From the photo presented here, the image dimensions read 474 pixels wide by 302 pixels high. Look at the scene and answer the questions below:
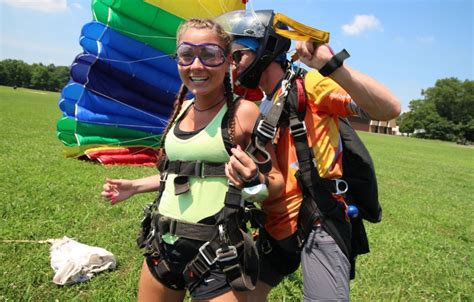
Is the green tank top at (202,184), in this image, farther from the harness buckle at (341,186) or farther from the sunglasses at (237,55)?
the harness buckle at (341,186)

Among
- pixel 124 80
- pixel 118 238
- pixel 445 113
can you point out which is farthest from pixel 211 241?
pixel 445 113

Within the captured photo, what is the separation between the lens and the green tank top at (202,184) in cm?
202

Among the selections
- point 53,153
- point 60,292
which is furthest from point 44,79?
point 60,292

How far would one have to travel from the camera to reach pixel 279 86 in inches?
92.7

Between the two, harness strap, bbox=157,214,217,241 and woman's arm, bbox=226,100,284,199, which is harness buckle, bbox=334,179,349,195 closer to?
woman's arm, bbox=226,100,284,199

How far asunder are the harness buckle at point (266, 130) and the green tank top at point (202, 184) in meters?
0.22

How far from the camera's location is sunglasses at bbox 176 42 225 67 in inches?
82.0

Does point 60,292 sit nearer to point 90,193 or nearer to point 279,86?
point 279,86

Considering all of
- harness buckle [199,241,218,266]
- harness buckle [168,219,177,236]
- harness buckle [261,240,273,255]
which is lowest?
harness buckle [261,240,273,255]

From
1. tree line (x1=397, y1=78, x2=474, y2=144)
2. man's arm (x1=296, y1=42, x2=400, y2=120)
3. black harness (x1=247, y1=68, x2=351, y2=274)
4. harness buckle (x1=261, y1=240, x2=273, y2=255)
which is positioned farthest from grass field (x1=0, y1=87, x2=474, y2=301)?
tree line (x1=397, y1=78, x2=474, y2=144)

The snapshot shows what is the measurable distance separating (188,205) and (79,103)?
7.67 metres

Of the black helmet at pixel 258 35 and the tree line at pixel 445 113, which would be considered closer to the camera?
the black helmet at pixel 258 35

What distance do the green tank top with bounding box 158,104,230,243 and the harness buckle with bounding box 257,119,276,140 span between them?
22 centimetres

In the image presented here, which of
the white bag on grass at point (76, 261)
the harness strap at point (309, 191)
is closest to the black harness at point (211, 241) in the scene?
the harness strap at point (309, 191)
